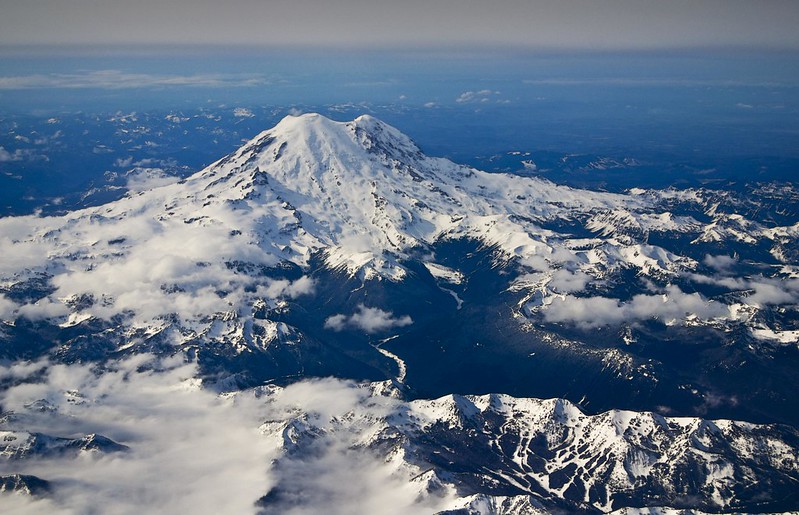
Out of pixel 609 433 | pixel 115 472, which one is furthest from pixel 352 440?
pixel 609 433

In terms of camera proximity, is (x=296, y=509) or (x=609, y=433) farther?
(x=609, y=433)

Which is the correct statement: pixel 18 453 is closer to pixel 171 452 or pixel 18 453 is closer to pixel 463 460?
pixel 171 452

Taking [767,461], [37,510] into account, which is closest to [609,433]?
[767,461]

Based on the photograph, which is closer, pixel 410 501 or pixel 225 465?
pixel 410 501

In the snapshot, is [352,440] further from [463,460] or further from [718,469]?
[718,469]

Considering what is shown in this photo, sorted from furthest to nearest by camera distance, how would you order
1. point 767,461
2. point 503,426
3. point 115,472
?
point 503,426, point 767,461, point 115,472

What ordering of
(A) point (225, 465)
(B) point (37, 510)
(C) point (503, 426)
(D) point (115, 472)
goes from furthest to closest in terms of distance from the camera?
(C) point (503, 426), (A) point (225, 465), (D) point (115, 472), (B) point (37, 510)

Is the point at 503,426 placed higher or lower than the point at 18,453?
lower

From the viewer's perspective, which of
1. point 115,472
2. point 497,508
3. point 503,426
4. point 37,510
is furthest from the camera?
point 503,426

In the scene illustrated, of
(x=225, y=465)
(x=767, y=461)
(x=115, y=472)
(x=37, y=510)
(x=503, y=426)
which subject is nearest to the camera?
(x=37, y=510)
